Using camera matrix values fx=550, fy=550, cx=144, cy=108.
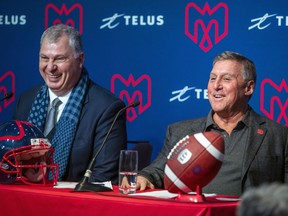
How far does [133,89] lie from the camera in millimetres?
3867

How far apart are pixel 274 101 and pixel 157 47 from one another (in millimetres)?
887

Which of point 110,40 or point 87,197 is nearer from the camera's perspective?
point 87,197

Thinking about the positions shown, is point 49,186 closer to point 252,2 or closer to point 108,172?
point 108,172

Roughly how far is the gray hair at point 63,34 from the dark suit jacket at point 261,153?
751mm

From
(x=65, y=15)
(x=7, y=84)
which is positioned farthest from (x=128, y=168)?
(x=7, y=84)

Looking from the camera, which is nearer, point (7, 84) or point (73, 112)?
point (73, 112)

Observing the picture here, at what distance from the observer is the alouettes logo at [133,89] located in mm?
3850

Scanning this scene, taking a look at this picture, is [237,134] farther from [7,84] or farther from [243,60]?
[7,84]

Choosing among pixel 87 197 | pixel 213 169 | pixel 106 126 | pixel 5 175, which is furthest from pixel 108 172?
pixel 213 169

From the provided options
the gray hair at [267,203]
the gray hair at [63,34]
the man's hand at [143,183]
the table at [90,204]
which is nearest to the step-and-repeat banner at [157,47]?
the gray hair at [63,34]

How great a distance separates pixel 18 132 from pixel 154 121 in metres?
1.65

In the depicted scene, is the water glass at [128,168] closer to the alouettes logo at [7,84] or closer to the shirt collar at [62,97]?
the shirt collar at [62,97]

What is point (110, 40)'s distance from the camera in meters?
3.96

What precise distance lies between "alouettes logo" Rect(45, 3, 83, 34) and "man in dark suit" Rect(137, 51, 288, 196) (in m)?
1.42
